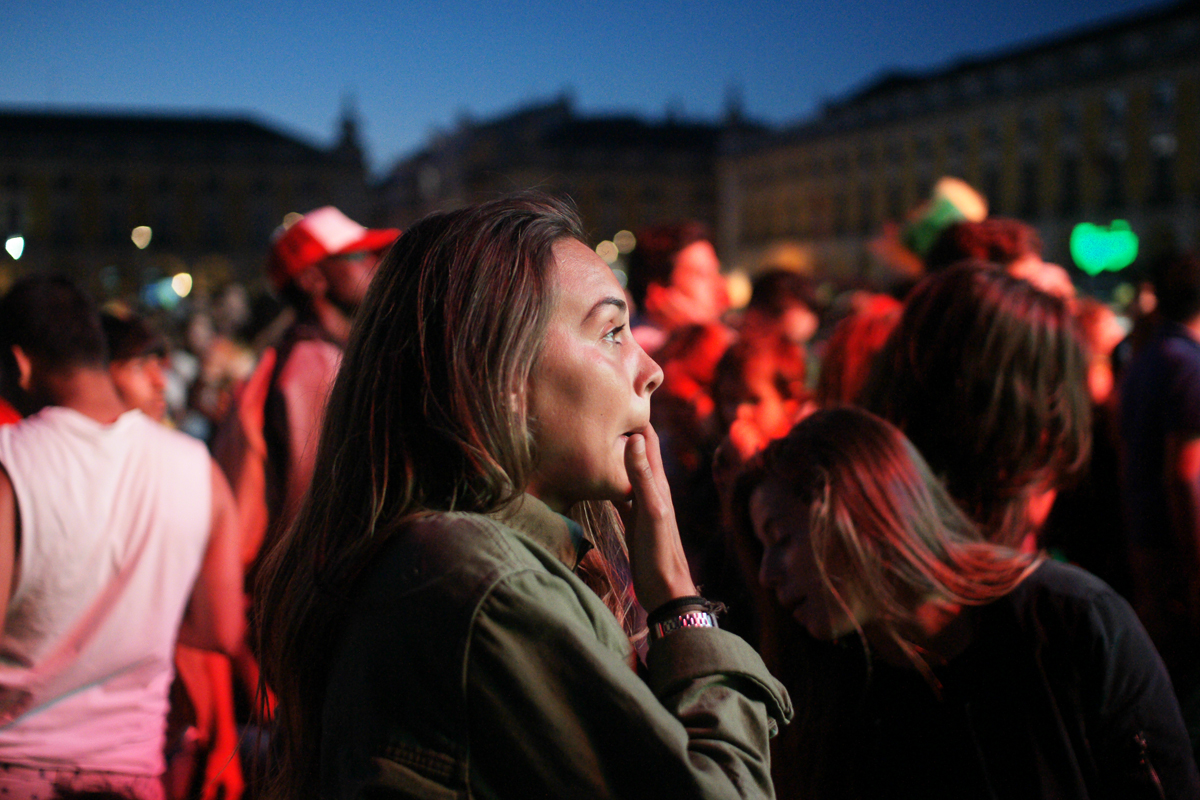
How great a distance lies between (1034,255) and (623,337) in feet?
9.63

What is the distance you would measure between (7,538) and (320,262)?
5.51 feet

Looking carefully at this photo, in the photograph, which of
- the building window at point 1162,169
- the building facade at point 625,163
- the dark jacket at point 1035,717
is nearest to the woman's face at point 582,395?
the dark jacket at point 1035,717

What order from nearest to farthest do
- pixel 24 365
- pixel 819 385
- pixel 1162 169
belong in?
pixel 24 365
pixel 819 385
pixel 1162 169

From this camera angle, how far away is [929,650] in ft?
6.06

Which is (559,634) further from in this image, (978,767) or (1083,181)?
(1083,181)

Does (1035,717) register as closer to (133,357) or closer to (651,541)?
(651,541)

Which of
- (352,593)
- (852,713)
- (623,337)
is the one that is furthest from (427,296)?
(852,713)

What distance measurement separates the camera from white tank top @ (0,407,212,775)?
2184 millimetres

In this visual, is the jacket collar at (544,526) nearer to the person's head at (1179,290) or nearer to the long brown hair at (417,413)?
the long brown hair at (417,413)

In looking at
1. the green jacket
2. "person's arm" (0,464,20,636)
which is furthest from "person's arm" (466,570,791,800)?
"person's arm" (0,464,20,636)

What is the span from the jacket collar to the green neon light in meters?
7.00

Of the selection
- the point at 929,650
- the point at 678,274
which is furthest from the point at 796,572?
the point at 678,274

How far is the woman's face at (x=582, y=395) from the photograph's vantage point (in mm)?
1197

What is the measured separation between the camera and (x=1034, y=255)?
3740 millimetres
